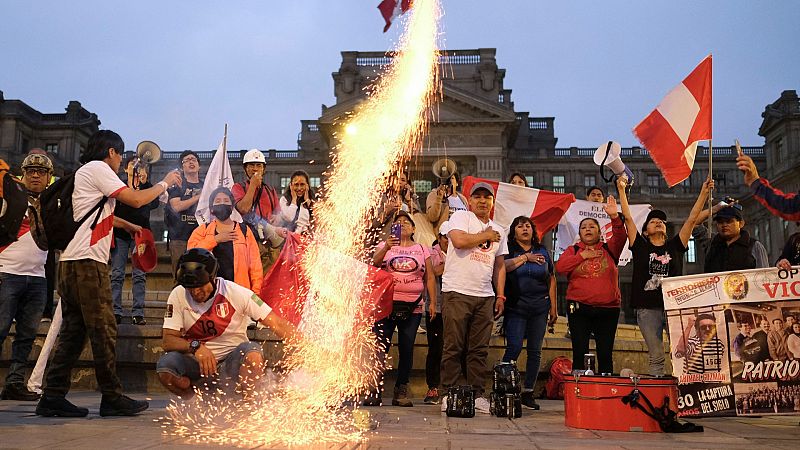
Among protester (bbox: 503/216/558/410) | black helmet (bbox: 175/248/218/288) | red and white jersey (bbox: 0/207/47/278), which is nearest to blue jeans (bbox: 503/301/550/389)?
protester (bbox: 503/216/558/410)

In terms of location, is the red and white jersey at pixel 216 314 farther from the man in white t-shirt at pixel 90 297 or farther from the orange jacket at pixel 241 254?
the orange jacket at pixel 241 254

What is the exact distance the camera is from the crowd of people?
Answer: 477 cm

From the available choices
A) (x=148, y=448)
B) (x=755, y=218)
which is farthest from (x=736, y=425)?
(x=755, y=218)

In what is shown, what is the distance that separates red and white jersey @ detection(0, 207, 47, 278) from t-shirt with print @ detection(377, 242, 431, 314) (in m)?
3.12

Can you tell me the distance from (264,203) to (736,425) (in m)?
4.99

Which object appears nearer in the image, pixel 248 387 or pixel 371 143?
pixel 248 387

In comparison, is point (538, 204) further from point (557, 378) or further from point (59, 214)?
point (59, 214)

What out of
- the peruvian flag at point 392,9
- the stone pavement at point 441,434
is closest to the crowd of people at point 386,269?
the stone pavement at point 441,434

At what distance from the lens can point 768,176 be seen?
52094 millimetres

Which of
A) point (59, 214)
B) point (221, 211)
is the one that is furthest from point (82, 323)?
point (221, 211)

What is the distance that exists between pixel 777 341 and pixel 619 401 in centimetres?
174

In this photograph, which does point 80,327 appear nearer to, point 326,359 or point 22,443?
point 22,443

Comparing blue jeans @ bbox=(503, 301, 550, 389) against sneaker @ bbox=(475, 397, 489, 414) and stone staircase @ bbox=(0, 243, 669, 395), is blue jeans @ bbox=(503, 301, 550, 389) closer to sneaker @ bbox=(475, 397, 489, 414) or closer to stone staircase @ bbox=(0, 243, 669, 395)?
sneaker @ bbox=(475, 397, 489, 414)

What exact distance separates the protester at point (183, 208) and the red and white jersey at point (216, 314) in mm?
4023
